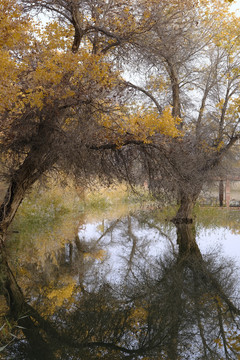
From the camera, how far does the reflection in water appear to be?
4852 millimetres

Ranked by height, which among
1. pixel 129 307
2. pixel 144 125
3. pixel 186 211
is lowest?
pixel 129 307

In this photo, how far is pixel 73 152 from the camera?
1080 centimetres

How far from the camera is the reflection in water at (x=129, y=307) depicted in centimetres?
485

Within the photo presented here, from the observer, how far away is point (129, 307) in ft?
21.3

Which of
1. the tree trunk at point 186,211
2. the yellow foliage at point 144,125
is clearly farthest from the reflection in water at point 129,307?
the tree trunk at point 186,211

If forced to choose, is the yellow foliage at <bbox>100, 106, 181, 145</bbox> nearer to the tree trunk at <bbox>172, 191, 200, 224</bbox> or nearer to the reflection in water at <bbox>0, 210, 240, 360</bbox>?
the reflection in water at <bbox>0, 210, 240, 360</bbox>

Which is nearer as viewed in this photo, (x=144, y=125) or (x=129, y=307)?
(x=129, y=307)

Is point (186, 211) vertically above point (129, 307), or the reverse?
point (186, 211)

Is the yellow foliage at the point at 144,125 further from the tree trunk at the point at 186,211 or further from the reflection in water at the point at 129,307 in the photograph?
the tree trunk at the point at 186,211

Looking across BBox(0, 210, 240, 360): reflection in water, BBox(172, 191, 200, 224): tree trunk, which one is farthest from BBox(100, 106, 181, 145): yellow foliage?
BBox(172, 191, 200, 224): tree trunk

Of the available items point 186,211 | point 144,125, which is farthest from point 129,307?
point 186,211

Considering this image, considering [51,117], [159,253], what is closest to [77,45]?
[51,117]

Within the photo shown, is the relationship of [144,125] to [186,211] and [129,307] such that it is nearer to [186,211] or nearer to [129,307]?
[129,307]

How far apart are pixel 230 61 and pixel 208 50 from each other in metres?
1.06
